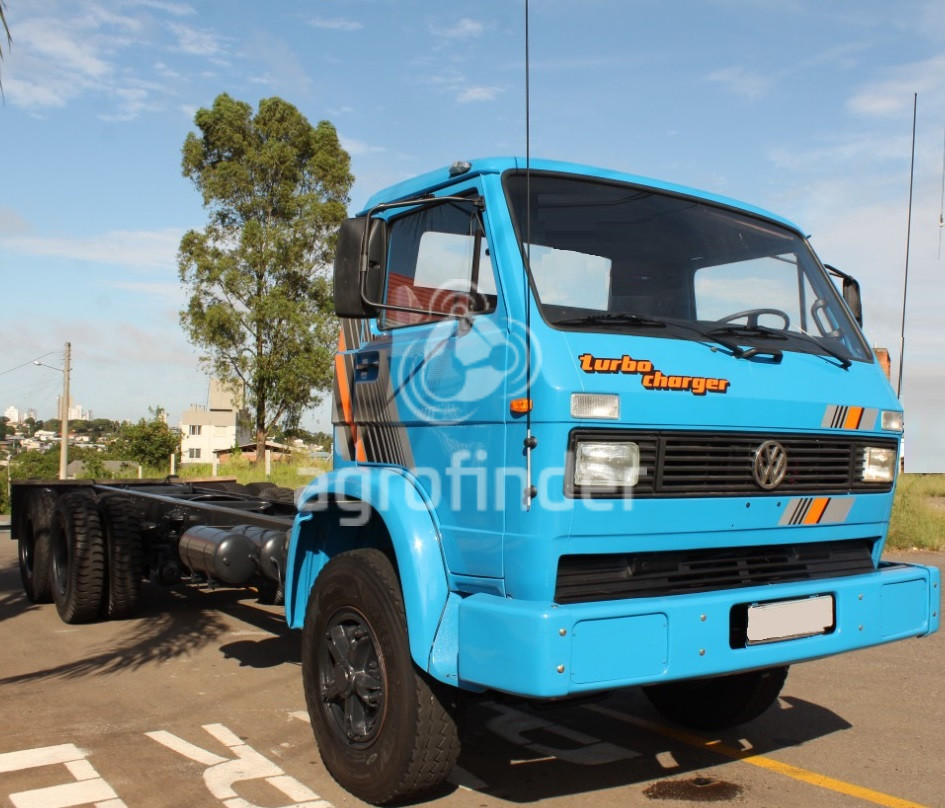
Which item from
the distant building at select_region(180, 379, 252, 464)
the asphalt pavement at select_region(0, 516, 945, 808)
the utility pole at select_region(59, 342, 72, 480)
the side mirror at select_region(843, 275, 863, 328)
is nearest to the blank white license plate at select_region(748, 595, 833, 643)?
the asphalt pavement at select_region(0, 516, 945, 808)

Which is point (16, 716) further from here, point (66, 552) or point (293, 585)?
point (66, 552)

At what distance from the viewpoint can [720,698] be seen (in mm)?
4895

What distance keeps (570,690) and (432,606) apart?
24.5 inches

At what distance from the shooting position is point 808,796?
13.1 feet

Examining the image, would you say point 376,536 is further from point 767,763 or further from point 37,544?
point 37,544

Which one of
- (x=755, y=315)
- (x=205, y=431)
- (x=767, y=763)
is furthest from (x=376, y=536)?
(x=205, y=431)

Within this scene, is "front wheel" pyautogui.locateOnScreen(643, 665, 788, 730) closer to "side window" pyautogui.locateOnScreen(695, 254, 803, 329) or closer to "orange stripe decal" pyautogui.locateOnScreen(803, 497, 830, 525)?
"orange stripe decal" pyautogui.locateOnScreen(803, 497, 830, 525)

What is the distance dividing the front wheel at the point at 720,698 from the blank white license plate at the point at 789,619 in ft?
3.25

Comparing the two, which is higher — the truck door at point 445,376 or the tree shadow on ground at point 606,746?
the truck door at point 445,376

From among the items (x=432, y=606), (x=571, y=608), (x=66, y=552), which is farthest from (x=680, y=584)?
(x=66, y=552)

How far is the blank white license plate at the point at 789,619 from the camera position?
3564 mm

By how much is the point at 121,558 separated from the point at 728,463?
512 cm

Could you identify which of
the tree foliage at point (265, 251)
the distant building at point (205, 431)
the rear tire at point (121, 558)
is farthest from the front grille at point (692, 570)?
the distant building at point (205, 431)

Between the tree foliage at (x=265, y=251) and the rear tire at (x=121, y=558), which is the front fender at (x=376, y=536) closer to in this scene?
the rear tire at (x=121, y=558)
